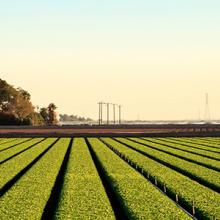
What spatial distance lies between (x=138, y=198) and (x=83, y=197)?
2.17 meters

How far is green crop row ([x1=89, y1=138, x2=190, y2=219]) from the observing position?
1603 cm

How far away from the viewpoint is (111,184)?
22.3m

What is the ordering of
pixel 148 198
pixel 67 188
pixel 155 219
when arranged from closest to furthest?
pixel 155 219 → pixel 148 198 → pixel 67 188

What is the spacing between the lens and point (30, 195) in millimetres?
19234

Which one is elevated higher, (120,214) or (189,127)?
(189,127)

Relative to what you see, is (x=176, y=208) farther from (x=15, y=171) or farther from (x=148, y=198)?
(x=15, y=171)

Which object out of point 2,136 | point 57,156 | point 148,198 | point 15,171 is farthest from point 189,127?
point 148,198

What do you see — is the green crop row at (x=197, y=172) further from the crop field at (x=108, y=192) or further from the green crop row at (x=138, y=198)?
the green crop row at (x=138, y=198)

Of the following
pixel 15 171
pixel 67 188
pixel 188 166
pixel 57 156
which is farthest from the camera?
pixel 57 156

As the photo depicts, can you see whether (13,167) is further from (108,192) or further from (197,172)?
(197,172)

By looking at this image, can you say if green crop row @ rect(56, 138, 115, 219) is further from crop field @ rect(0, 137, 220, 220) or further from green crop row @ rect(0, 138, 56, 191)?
green crop row @ rect(0, 138, 56, 191)

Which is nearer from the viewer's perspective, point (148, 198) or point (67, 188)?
point (148, 198)

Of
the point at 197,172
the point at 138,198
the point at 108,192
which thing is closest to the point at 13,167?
the point at 108,192

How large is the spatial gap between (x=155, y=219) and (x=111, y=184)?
7068 mm
